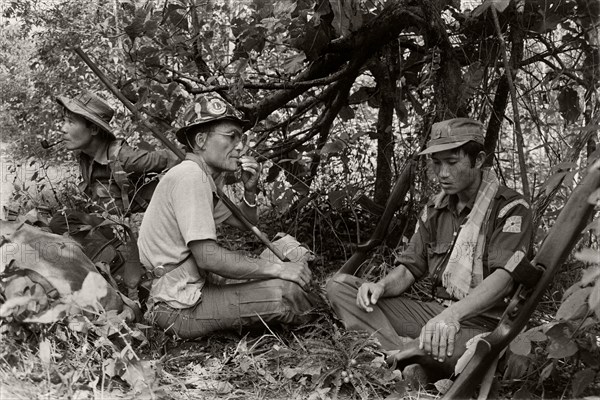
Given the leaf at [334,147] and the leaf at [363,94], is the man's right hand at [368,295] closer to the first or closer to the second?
the leaf at [334,147]

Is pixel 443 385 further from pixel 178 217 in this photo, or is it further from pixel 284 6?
pixel 284 6

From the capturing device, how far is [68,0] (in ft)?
22.2

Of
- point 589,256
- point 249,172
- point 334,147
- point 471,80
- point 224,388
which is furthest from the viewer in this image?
point 334,147

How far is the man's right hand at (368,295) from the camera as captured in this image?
12.3 ft

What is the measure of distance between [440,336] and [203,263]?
1.24 metres

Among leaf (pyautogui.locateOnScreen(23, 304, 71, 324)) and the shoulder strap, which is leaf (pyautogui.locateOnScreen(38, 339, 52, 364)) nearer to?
leaf (pyautogui.locateOnScreen(23, 304, 71, 324))

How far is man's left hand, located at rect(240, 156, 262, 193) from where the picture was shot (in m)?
4.26

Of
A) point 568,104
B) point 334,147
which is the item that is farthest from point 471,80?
point 334,147

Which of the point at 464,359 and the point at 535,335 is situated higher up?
the point at 535,335

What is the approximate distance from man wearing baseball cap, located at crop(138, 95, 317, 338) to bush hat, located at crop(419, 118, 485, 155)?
98cm

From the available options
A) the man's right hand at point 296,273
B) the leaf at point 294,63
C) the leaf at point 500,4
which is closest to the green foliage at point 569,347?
the man's right hand at point 296,273

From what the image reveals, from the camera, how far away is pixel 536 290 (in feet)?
9.64

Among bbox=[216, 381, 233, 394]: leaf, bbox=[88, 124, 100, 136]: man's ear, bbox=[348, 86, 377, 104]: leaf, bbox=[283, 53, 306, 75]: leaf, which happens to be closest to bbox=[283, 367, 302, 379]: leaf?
bbox=[216, 381, 233, 394]: leaf

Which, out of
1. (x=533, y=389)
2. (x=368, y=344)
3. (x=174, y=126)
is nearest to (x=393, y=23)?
(x=174, y=126)
